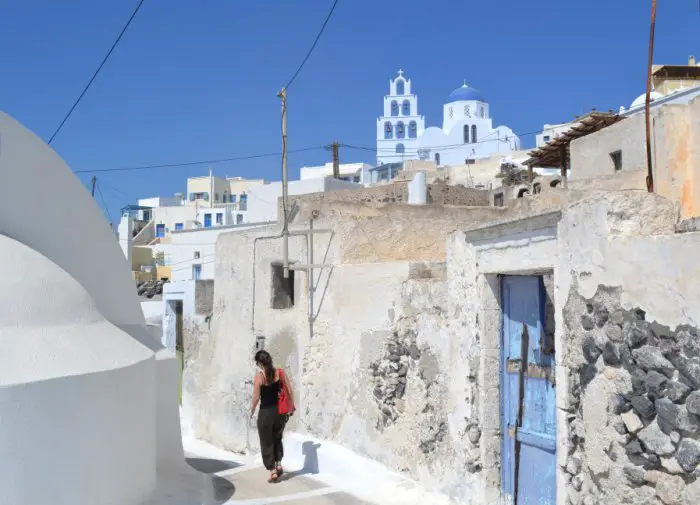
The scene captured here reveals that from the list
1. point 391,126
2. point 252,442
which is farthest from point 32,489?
point 391,126

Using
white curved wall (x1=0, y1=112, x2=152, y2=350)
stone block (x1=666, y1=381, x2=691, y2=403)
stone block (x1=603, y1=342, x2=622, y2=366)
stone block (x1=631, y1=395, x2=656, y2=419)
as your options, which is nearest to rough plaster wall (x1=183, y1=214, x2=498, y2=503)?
stone block (x1=603, y1=342, x2=622, y2=366)

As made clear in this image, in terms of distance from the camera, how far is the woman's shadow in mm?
8039

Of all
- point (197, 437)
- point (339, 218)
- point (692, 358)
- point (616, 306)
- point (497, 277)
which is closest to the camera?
point (692, 358)

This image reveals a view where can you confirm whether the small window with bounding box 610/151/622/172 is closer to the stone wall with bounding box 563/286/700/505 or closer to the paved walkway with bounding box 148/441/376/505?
the paved walkway with bounding box 148/441/376/505

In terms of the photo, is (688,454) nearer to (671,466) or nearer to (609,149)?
(671,466)

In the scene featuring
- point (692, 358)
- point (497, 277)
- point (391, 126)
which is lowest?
point (692, 358)

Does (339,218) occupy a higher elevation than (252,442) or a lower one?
higher

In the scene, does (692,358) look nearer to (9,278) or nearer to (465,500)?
(465,500)

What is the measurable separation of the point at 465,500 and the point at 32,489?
345cm

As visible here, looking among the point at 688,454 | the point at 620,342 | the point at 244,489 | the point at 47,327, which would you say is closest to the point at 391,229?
the point at 244,489

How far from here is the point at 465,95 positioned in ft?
226

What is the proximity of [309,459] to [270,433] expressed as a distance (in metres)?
1.03

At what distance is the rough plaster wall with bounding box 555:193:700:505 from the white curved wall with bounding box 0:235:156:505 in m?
3.18

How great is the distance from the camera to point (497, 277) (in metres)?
5.81
